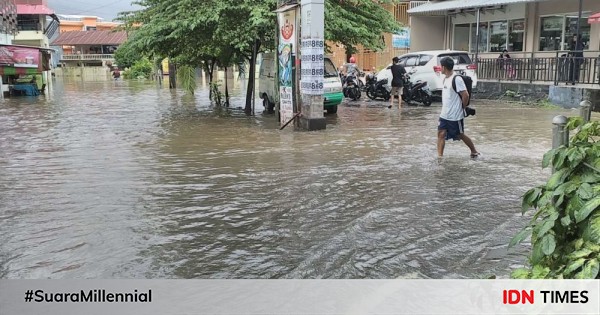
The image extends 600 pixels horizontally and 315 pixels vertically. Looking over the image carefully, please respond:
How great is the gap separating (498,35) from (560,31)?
3.11 metres

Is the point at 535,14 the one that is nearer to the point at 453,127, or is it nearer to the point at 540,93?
the point at 540,93

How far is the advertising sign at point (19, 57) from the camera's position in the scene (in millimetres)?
26156

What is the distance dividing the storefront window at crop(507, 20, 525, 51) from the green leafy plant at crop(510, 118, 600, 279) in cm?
2066

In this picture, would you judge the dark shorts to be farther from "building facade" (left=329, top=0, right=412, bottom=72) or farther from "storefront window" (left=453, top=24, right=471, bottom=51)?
"building facade" (left=329, top=0, right=412, bottom=72)

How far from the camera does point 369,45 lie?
15.4 metres

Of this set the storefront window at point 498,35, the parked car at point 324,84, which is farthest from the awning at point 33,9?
the storefront window at point 498,35

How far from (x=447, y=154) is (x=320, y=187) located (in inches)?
122

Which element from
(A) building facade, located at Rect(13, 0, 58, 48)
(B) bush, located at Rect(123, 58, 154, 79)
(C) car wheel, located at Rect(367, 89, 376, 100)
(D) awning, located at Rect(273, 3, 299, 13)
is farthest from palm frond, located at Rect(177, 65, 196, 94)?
(B) bush, located at Rect(123, 58, 154, 79)

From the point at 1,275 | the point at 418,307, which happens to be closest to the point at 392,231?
the point at 418,307

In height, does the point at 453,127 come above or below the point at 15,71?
below

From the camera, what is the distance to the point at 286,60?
12.9m

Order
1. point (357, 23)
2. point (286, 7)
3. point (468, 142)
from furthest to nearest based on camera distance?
point (357, 23) < point (286, 7) < point (468, 142)

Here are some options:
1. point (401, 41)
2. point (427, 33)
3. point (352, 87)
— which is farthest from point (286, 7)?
point (401, 41)

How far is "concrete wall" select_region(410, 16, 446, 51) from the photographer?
26766 mm
